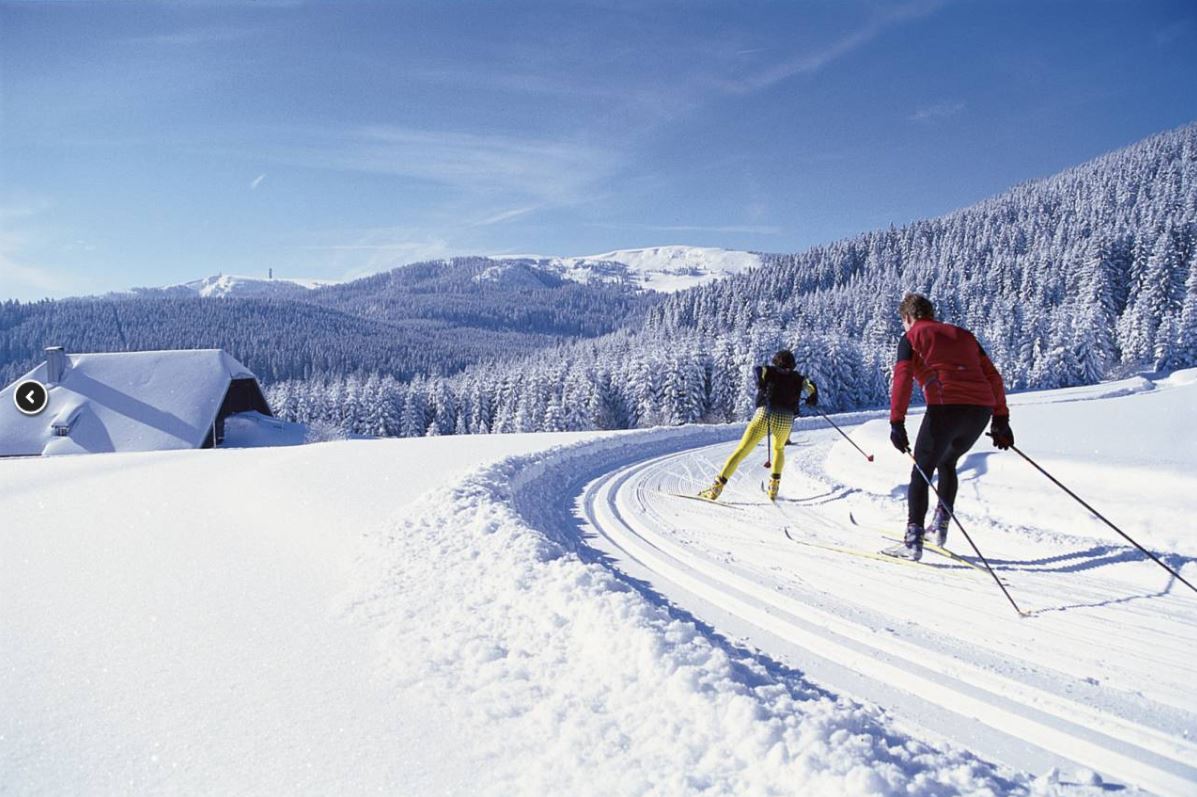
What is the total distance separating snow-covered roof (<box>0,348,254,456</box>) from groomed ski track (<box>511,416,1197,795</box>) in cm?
3265

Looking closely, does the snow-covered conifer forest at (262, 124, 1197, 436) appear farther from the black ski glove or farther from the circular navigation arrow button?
the black ski glove

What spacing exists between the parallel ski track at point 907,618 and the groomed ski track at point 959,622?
0.5 inches

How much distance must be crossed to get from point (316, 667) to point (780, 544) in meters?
4.47

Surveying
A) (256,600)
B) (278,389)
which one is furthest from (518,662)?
(278,389)

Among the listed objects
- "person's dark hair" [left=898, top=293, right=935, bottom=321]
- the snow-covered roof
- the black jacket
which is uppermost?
"person's dark hair" [left=898, top=293, right=935, bottom=321]

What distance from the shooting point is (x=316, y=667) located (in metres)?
3.12

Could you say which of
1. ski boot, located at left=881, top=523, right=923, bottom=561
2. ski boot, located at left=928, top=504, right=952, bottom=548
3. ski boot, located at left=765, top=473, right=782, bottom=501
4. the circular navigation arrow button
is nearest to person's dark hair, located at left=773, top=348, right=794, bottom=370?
ski boot, located at left=765, top=473, right=782, bottom=501

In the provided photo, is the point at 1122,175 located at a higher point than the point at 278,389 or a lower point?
higher

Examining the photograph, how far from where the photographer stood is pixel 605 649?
129 inches

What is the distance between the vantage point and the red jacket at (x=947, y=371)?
5.16m

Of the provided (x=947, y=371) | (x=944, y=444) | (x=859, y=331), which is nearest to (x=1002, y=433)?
(x=944, y=444)

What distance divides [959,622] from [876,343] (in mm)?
63644

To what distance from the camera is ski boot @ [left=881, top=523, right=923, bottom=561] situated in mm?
5383

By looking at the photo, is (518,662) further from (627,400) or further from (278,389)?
(278,389)
